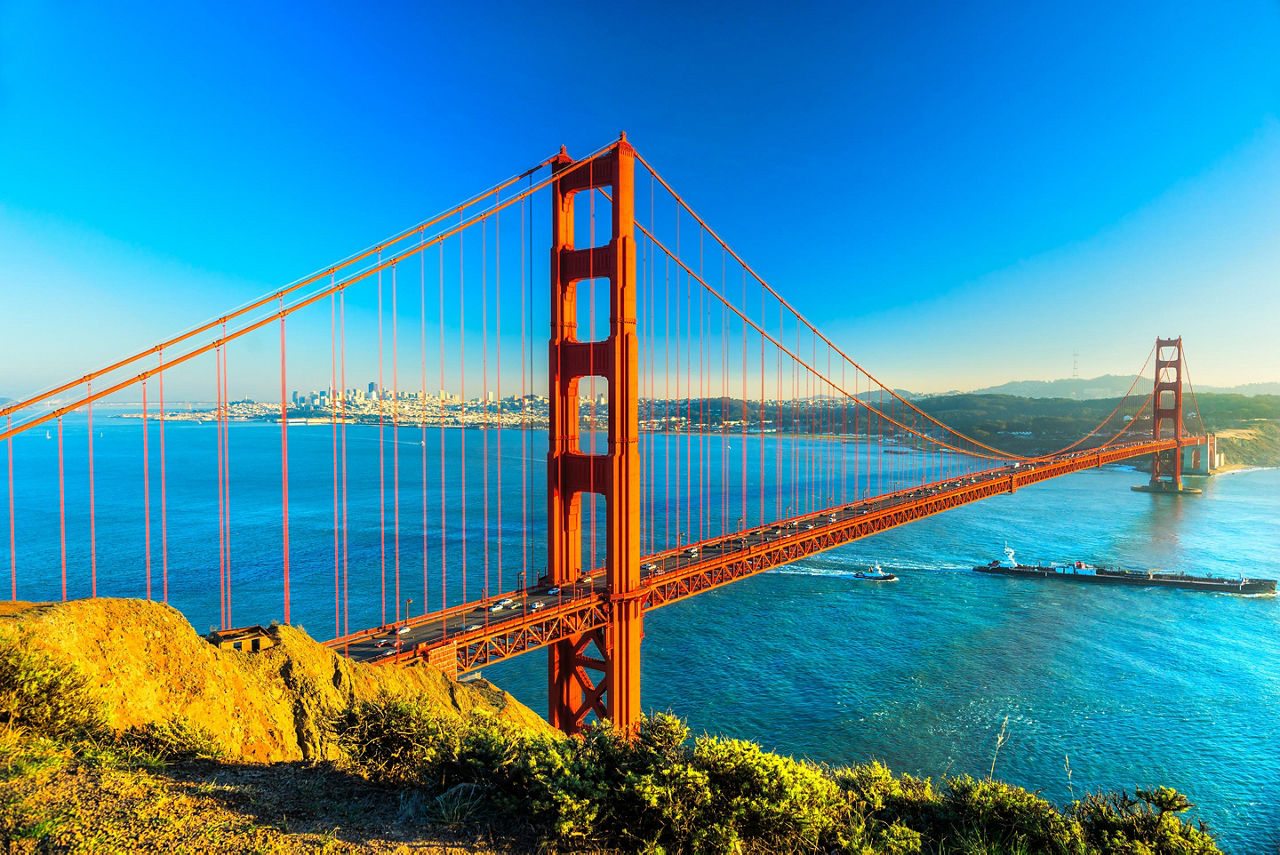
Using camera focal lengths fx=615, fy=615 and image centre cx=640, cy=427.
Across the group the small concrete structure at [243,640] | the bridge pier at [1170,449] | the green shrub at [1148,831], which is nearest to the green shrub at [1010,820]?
the green shrub at [1148,831]

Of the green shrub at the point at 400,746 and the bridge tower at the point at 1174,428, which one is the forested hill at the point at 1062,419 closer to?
the bridge tower at the point at 1174,428

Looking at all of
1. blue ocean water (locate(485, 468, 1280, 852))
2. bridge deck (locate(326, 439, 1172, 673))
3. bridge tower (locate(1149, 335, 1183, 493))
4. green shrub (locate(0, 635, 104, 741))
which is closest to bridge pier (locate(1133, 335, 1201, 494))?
bridge tower (locate(1149, 335, 1183, 493))

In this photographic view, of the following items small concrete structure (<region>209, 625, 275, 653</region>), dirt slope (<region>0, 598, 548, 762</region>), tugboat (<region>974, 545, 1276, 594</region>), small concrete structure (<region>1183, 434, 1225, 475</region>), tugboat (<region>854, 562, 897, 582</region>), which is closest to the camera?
dirt slope (<region>0, 598, 548, 762</region>)

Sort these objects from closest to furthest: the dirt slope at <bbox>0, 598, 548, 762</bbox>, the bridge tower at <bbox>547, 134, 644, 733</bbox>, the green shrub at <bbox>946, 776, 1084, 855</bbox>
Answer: the green shrub at <bbox>946, 776, 1084, 855</bbox> < the dirt slope at <bbox>0, 598, 548, 762</bbox> < the bridge tower at <bbox>547, 134, 644, 733</bbox>

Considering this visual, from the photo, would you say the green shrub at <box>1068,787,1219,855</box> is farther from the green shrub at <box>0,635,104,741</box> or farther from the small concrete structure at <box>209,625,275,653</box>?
the small concrete structure at <box>209,625,275,653</box>

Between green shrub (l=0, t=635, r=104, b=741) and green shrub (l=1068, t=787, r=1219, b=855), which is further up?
green shrub (l=0, t=635, r=104, b=741)

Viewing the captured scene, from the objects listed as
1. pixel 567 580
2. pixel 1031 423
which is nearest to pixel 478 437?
pixel 1031 423

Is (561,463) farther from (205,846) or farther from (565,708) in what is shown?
(205,846)
